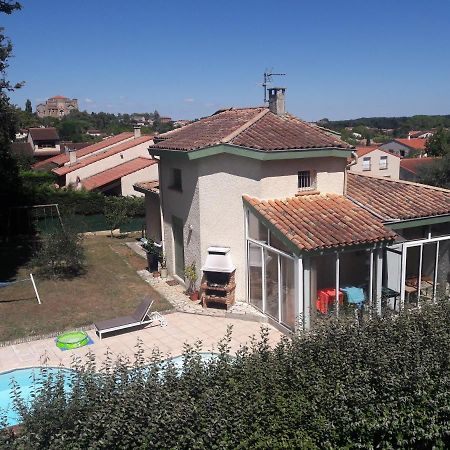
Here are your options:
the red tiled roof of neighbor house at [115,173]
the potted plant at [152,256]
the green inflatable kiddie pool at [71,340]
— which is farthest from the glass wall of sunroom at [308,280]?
the red tiled roof of neighbor house at [115,173]

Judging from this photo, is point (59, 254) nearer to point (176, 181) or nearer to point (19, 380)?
point (176, 181)

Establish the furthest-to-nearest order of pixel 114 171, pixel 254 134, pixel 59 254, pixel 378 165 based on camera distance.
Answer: pixel 378 165 → pixel 114 171 → pixel 59 254 → pixel 254 134

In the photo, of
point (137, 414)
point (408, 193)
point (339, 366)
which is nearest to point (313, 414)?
point (339, 366)

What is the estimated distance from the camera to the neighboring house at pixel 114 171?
5031 centimetres

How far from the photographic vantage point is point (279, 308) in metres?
17.6

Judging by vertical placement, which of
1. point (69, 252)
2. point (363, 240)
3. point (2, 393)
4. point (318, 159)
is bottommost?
point (2, 393)

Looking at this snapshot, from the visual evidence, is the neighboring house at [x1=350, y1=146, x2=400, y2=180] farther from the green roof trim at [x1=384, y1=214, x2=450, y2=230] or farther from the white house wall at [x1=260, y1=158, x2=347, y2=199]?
the green roof trim at [x1=384, y1=214, x2=450, y2=230]

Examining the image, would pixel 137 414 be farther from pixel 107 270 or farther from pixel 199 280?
pixel 107 270

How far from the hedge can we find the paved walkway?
203 inches

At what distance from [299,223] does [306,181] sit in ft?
9.39

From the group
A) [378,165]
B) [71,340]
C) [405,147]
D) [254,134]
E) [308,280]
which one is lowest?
[405,147]

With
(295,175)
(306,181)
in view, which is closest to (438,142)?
(306,181)

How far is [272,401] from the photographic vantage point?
913cm

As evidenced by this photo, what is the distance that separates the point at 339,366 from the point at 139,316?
9.77 m
